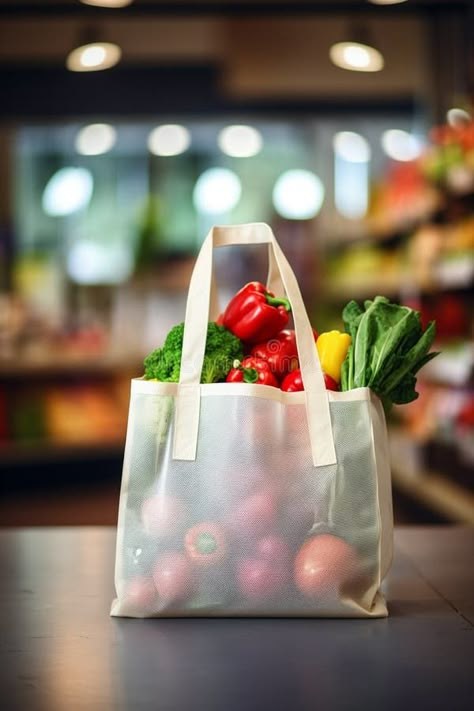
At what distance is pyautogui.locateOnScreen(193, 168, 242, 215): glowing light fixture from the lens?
1445 centimetres

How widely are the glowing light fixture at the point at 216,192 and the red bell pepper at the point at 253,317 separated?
1311 cm

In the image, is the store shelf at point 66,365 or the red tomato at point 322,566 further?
the store shelf at point 66,365

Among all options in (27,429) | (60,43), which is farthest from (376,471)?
(60,43)

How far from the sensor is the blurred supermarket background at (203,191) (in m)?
5.59

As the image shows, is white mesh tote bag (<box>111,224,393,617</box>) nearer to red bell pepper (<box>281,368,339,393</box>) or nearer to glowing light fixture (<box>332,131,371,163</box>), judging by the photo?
red bell pepper (<box>281,368,339,393</box>)

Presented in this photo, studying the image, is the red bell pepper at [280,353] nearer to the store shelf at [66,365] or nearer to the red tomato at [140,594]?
the red tomato at [140,594]

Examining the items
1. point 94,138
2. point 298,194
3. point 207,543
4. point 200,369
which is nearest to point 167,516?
point 207,543

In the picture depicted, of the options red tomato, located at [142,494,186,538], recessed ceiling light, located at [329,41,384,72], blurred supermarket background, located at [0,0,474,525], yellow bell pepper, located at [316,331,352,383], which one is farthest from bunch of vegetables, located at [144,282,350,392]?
recessed ceiling light, located at [329,41,384,72]

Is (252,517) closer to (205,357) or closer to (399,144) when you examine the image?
(205,357)

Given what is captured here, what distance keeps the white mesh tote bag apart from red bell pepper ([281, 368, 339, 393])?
0.06 meters

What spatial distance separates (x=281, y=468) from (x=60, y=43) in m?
8.42

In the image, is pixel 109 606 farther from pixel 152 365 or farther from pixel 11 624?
pixel 152 365

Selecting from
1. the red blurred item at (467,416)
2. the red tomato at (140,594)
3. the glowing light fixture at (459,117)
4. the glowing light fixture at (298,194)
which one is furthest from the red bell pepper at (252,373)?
the glowing light fixture at (298,194)

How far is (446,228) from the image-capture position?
596cm
